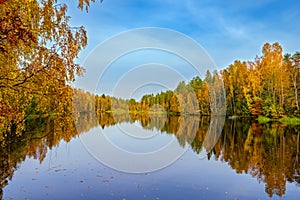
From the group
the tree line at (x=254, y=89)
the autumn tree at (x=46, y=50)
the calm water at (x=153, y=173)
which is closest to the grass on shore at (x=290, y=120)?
the tree line at (x=254, y=89)

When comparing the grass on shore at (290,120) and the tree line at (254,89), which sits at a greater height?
the tree line at (254,89)

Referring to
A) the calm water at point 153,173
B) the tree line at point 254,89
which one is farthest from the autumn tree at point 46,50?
the tree line at point 254,89

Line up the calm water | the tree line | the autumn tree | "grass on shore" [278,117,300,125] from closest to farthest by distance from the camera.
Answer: the autumn tree < the calm water < "grass on shore" [278,117,300,125] < the tree line

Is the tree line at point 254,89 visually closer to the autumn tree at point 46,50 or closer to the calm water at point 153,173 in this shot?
the calm water at point 153,173

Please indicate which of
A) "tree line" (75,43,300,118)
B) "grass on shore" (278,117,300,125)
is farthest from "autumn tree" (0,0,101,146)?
"grass on shore" (278,117,300,125)

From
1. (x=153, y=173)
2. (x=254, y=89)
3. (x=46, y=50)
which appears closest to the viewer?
(x=46, y=50)

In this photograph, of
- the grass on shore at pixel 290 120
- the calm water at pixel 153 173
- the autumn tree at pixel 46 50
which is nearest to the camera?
the autumn tree at pixel 46 50

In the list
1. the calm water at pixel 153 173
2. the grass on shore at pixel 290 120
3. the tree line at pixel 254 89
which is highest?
the tree line at pixel 254 89

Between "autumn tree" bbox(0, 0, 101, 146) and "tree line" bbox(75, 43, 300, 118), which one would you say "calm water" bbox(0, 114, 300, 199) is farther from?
"tree line" bbox(75, 43, 300, 118)

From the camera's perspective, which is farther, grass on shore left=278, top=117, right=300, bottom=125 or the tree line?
the tree line

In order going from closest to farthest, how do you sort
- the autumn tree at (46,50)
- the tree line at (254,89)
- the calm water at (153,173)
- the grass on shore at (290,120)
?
1. the autumn tree at (46,50)
2. the calm water at (153,173)
3. the grass on shore at (290,120)
4. the tree line at (254,89)

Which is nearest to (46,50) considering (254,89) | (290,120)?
(290,120)

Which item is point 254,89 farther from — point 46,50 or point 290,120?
point 46,50

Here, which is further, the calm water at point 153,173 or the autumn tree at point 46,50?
the calm water at point 153,173
